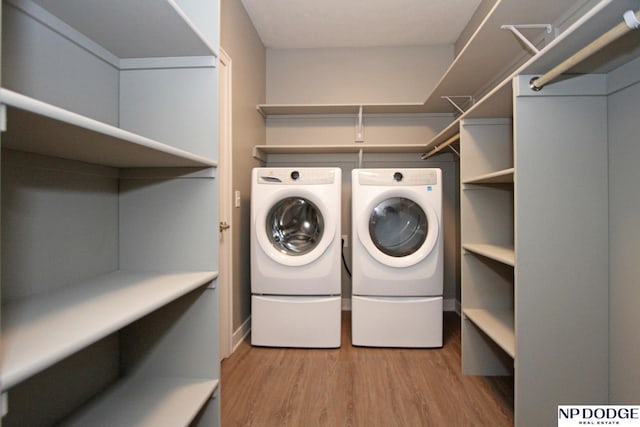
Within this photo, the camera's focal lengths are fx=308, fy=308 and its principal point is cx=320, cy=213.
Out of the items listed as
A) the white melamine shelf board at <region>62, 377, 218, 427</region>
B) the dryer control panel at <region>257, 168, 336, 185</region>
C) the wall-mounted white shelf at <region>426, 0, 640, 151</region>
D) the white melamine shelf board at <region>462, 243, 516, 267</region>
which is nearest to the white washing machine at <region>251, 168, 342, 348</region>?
the dryer control panel at <region>257, 168, 336, 185</region>

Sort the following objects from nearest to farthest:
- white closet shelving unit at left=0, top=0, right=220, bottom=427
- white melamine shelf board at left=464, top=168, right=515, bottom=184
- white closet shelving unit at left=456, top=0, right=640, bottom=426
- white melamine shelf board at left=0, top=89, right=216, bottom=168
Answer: white melamine shelf board at left=0, top=89, right=216, bottom=168 < white closet shelving unit at left=0, top=0, right=220, bottom=427 < white closet shelving unit at left=456, top=0, right=640, bottom=426 < white melamine shelf board at left=464, top=168, right=515, bottom=184

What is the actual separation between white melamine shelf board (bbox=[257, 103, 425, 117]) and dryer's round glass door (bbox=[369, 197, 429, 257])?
935 millimetres

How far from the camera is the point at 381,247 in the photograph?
2211mm

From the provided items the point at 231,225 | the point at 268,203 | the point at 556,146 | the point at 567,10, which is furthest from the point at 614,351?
the point at 231,225

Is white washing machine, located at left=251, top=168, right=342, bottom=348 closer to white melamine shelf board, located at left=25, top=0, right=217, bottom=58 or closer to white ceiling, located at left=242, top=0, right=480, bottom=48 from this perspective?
white melamine shelf board, located at left=25, top=0, right=217, bottom=58

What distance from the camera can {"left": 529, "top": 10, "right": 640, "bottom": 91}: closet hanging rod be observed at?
0.79m

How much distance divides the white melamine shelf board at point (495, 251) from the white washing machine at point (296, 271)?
0.80m

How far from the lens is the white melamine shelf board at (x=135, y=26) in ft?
2.67

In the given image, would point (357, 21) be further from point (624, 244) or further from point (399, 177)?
point (624, 244)

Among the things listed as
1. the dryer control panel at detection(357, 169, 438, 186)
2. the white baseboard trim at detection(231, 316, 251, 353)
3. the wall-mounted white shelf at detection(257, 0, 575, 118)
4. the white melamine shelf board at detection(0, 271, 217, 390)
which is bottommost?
the white baseboard trim at detection(231, 316, 251, 353)

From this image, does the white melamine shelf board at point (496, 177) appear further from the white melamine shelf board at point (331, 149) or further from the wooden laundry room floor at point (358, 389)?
the wooden laundry room floor at point (358, 389)

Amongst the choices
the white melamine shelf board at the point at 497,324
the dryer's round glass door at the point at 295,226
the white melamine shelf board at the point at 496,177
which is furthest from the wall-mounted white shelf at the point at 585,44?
the dryer's round glass door at the point at 295,226

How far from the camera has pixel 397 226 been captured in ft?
7.54

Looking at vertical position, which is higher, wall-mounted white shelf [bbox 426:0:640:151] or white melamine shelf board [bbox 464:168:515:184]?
wall-mounted white shelf [bbox 426:0:640:151]
